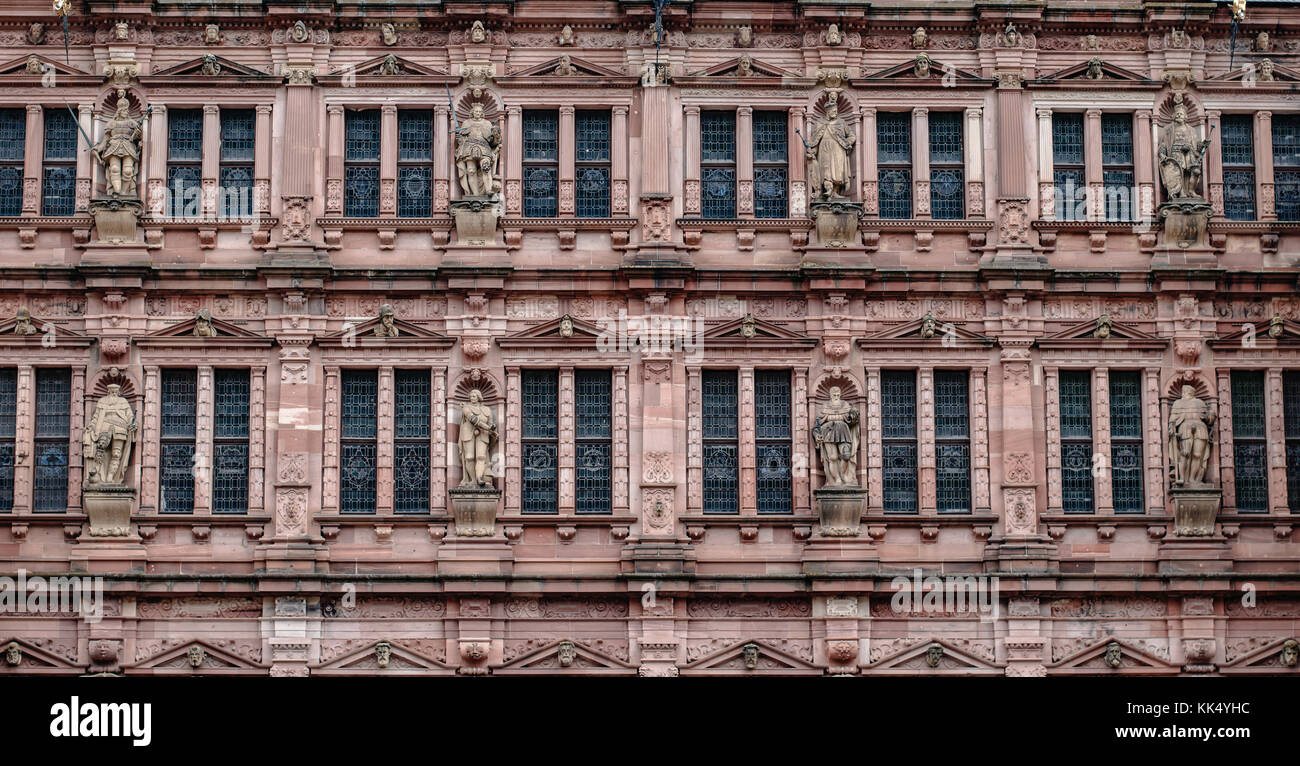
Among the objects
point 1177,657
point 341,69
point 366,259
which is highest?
point 341,69

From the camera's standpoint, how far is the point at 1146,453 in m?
33.0

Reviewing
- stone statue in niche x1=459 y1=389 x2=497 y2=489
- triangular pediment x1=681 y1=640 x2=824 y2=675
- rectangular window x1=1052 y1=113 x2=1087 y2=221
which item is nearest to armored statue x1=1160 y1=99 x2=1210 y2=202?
rectangular window x1=1052 y1=113 x2=1087 y2=221

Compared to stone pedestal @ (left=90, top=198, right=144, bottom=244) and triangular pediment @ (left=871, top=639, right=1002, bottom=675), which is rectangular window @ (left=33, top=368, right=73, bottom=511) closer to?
stone pedestal @ (left=90, top=198, right=144, bottom=244)

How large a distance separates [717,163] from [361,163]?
19.1 ft

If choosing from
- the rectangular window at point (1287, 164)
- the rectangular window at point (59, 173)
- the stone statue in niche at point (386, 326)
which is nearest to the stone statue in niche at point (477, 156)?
the stone statue in niche at point (386, 326)

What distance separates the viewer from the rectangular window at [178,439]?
32500 millimetres

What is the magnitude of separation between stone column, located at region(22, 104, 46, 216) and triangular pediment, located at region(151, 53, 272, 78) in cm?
205

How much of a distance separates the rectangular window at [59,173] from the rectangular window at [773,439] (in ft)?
38.1

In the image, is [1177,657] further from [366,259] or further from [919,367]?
[366,259]

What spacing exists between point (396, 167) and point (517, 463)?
5.26m

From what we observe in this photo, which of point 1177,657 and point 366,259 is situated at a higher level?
point 366,259

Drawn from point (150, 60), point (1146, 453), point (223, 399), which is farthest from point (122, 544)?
point (1146, 453)

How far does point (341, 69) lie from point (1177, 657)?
16483mm

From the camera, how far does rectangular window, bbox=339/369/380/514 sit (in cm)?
3256
